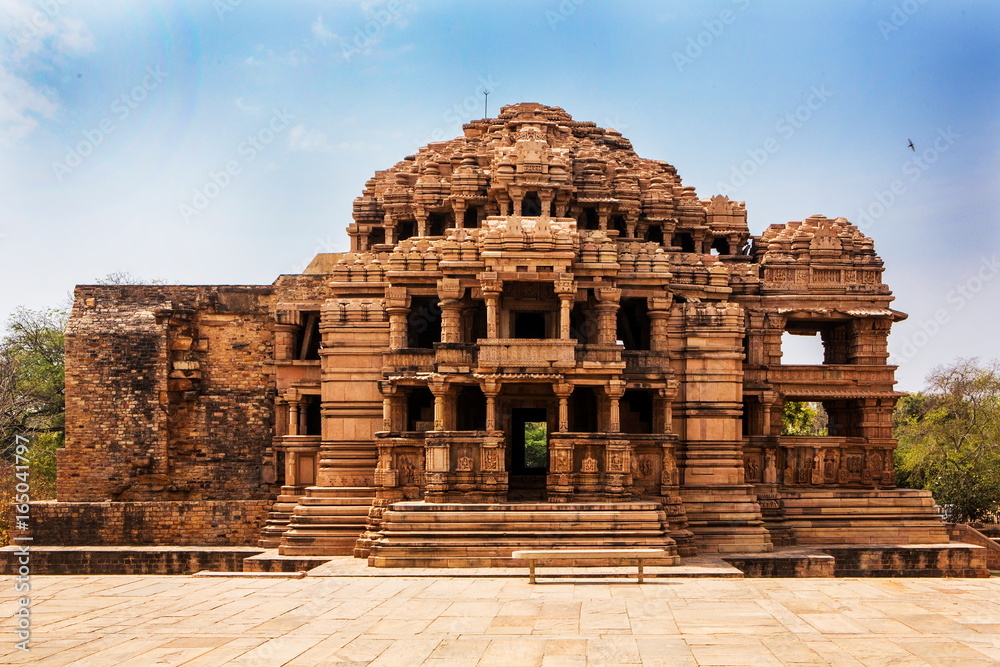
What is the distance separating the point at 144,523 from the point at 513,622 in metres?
14.2

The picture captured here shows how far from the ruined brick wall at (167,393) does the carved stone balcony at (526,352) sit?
8127 mm

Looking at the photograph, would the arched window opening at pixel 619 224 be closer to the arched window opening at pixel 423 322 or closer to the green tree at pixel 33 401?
the arched window opening at pixel 423 322

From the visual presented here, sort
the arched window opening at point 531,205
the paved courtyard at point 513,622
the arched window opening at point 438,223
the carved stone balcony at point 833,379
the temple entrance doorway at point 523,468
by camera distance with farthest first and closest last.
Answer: the arched window opening at point 438,223 → the carved stone balcony at point 833,379 → the arched window opening at point 531,205 → the temple entrance doorway at point 523,468 → the paved courtyard at point 513,622

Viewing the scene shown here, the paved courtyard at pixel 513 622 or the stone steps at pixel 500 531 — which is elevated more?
the stone steps at pixel 500 531

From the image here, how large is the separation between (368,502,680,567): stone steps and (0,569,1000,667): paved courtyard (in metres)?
1.58

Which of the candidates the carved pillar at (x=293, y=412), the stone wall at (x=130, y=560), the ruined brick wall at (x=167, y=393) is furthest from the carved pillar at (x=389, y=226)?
the stone wall at (x=130, y=560)

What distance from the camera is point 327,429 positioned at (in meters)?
21.2

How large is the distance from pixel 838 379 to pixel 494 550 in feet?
35.4

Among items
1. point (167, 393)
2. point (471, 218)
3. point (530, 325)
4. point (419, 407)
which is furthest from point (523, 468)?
point (167, 393)

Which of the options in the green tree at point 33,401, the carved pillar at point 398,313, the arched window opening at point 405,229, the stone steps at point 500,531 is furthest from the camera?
the green tree at point 33,401

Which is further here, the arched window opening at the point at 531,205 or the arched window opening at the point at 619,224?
the arched window opening at the point at 619,224

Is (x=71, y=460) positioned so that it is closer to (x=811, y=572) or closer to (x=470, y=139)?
(x=470, y=139)

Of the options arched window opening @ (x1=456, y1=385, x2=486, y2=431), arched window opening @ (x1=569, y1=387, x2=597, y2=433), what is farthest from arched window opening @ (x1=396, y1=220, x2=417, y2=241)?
arched window opening @ (x1=569, y1=387, x2=597, y2=433)

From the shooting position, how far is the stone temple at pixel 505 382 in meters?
19.2
